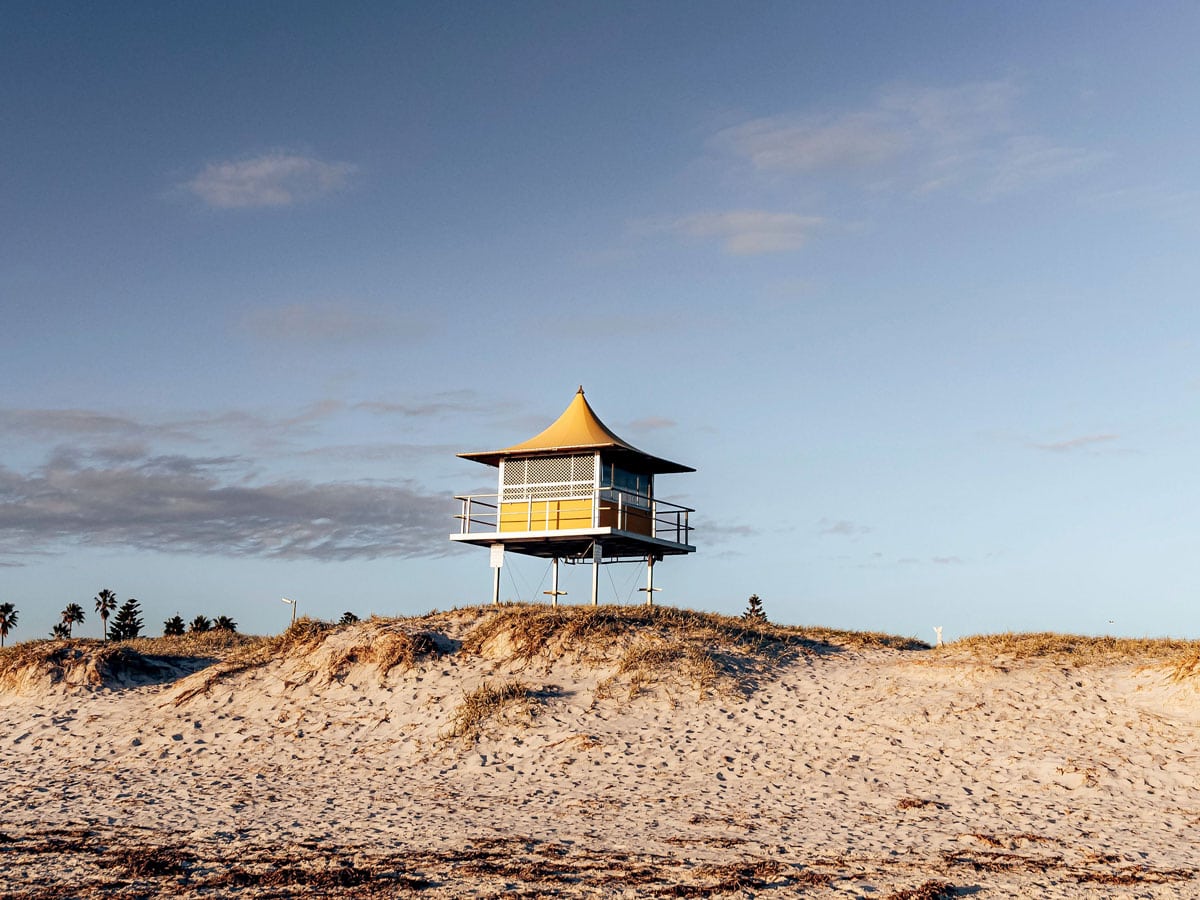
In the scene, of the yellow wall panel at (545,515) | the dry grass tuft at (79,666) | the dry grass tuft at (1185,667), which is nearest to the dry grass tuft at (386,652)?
the dry grass tuft at (79,666)

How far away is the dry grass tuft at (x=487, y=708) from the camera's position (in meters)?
23.8

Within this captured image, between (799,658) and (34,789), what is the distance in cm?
1757

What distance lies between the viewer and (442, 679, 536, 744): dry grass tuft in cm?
2383

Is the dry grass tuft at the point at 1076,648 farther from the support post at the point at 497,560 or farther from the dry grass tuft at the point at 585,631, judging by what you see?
the support post at the point at 497,560

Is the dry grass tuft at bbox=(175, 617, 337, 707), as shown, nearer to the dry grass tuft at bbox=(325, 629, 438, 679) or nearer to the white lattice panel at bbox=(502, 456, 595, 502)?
the dry grass tuft at bbox=(325, 629, 438, 679)

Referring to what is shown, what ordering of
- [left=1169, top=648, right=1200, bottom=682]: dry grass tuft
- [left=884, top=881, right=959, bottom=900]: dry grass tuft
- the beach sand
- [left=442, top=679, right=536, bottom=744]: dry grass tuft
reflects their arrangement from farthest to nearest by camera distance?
1. [left=1169, top=648, right=1200, bottom=682]: dry grass tuft
2. [left=442, top=679, right=536, bottom=744]: dry grass tuft
3. the beach sand
4. [left=884, top=881, right=959, bottom=900]: dry grass tuft

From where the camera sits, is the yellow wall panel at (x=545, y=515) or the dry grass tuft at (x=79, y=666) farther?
the yellow wall panel at (x=545, y=515)

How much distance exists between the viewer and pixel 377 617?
102 feet

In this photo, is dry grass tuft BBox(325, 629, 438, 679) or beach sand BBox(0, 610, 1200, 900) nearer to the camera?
beach sand BBox(0, 610, 1200, 900)

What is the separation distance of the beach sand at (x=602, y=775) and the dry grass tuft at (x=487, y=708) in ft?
0.29

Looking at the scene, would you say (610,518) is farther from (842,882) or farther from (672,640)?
(842,882)

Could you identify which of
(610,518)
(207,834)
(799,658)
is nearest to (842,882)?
(207,834)

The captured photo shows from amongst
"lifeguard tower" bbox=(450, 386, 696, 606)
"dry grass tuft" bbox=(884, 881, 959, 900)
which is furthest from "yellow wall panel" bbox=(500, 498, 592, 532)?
"dry grass tuft" bbox=(884, 881, 959, 900)

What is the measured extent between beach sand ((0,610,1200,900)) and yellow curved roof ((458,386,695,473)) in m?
9.03
